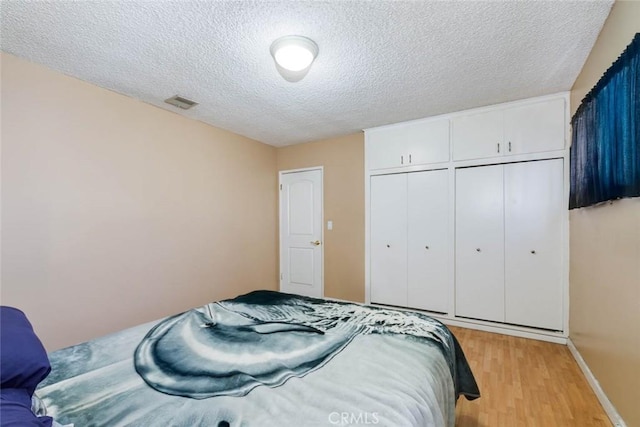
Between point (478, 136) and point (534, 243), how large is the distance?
4.10ft

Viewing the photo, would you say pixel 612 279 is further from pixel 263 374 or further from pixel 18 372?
pixel 18 372

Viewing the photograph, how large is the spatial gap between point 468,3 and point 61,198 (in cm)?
320

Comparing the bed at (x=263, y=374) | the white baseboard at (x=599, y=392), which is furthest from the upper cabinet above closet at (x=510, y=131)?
the bed at (x=263, y=374)

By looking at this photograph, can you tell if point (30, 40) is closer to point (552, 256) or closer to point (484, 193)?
point (484, 193)

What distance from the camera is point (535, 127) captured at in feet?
9.37

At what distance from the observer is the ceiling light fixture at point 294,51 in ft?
6.16

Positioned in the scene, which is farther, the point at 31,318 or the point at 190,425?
the point at 31,318

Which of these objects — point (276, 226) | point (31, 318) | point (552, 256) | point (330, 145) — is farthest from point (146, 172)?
point (552, 256)

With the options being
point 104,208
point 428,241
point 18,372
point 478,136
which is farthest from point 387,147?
point 18,372

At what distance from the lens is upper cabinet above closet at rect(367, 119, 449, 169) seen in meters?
3.34

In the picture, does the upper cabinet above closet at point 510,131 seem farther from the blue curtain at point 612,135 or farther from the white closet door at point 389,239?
the white closet door at point 389,239

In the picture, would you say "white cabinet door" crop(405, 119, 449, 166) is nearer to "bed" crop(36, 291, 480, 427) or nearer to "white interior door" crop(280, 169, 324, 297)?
"white interior door" crop(280, 169, 324, 297)

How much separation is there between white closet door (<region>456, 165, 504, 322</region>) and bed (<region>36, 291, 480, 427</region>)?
1700 mm

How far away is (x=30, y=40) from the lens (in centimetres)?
192
